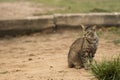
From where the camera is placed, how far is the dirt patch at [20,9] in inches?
543

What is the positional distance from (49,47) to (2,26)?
79.6 inches

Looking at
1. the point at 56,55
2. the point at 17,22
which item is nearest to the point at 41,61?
the point at 56,55

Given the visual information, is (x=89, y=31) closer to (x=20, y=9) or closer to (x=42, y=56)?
(x=42, y=56)

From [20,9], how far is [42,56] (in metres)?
5.49

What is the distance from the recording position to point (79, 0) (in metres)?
16.8

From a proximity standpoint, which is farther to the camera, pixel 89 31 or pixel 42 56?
pixel 42 56

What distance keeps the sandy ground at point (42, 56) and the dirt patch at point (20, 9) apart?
5.85 ft

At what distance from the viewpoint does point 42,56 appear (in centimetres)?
973

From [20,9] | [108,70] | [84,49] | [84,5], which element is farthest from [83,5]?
[108,70]

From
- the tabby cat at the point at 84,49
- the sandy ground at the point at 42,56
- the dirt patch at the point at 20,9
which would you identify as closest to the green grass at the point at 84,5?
the dirt patch at the point at 20,9

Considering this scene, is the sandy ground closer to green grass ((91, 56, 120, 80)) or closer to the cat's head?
green grass ((91, 56, 120, 80))

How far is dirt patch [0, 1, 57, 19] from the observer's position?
45.2 feet

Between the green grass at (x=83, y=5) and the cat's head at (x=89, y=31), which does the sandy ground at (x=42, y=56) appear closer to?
the cat's head at (x=89, y=31)

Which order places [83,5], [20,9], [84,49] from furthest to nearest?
1. [83,5]
2. [20,9]
3. [84,49]
